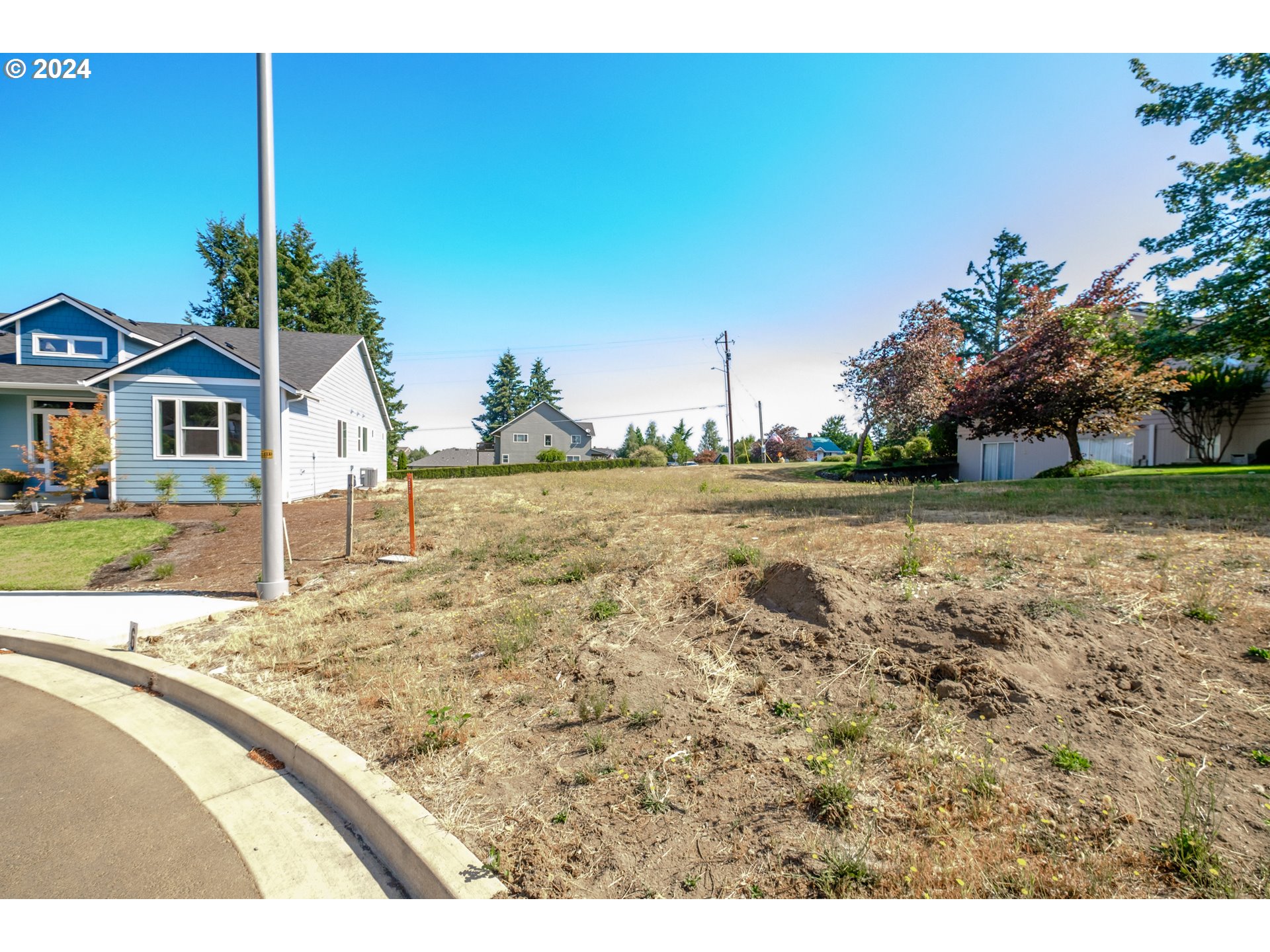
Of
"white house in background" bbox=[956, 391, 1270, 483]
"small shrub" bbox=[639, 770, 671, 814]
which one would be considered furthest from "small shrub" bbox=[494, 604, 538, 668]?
"white house in background" bbox=[956, 391, 1270, 483]

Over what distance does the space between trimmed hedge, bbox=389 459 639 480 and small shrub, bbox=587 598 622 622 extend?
3157 centimetres

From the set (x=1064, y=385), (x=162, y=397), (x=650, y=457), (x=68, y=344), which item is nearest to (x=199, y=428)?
(x=162, y=397)

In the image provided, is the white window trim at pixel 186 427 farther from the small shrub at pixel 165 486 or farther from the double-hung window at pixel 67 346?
the double-hung window at pixel 67 346

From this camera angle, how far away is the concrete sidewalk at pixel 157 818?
8.10ft

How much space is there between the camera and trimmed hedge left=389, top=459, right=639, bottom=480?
123 ft

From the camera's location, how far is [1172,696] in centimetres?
292

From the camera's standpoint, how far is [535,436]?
54188 mm

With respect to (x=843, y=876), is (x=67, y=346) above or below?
above

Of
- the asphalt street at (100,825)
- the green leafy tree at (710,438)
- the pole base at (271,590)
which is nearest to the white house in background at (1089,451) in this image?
the pole base at (271,590)

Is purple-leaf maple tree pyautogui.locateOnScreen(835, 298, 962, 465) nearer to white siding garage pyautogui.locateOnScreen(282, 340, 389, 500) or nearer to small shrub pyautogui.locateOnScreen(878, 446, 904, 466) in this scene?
small shrub pyautogui.locateOnScreen(878, 446, 904, 466)

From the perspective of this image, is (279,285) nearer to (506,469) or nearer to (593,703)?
(506,469)

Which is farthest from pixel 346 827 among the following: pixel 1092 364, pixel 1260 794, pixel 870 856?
pixel 1092 364

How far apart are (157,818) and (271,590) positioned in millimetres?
4481

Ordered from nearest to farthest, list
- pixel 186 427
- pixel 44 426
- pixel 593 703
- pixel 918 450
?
pixel 593 703 → pixel 186 427 → pixel 44 426 → pixel 918 450
